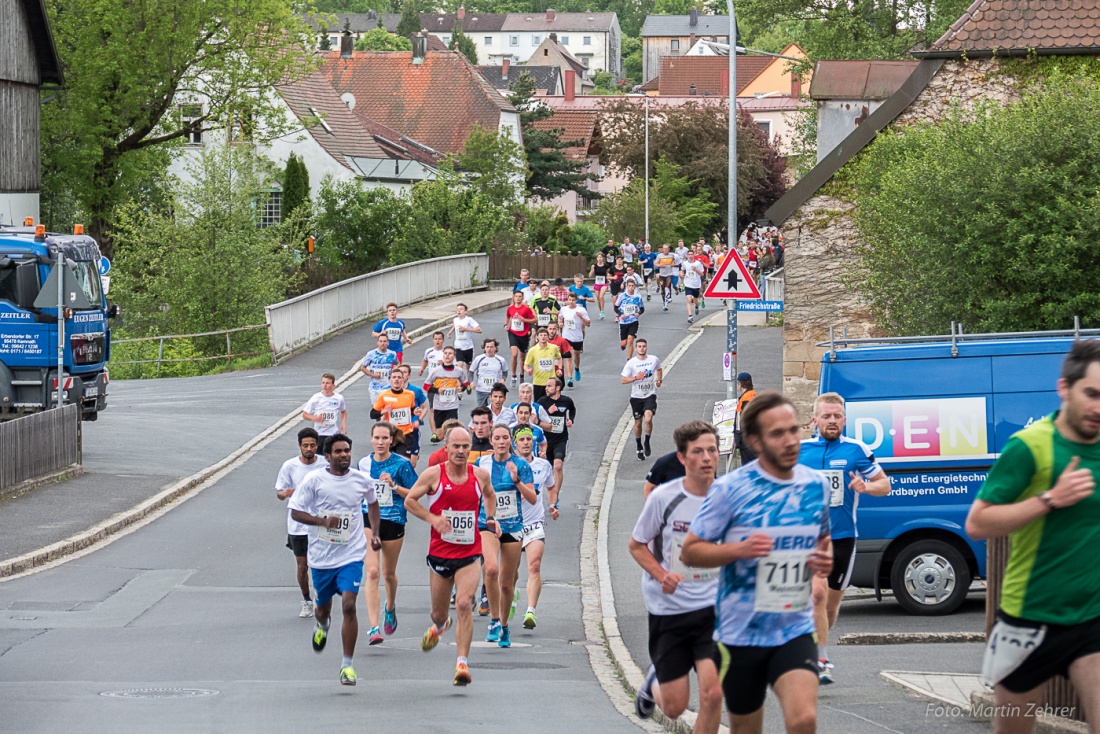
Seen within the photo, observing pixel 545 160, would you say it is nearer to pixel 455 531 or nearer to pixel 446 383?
pixel 446 383

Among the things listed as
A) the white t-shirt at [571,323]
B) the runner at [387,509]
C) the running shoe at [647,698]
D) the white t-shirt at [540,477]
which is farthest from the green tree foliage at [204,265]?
the running shoe at [647,698]

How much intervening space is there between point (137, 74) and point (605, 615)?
39544 millimetres

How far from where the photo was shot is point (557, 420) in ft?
63.9

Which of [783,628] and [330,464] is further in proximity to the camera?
[330,464]

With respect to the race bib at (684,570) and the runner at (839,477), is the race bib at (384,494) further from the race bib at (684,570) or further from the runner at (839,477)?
the race bib at (684,570)

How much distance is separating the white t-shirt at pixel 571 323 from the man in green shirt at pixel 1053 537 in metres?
25.0

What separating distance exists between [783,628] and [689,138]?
73.6 meters

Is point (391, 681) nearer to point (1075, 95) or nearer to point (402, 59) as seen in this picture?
point (1075, 95)

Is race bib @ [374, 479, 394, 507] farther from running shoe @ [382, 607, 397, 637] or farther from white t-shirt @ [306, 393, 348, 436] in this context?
white t-shirt @ [306, 393, 348, 436]

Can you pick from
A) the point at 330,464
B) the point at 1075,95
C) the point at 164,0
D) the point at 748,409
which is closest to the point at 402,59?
the point at 164,0

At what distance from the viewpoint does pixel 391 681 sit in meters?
11.3

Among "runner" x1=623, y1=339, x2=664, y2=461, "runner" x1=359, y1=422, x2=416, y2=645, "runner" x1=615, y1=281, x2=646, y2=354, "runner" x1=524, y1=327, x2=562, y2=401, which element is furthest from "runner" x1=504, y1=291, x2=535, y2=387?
"runner" x1=359, y1=422, x2=416, y2=645

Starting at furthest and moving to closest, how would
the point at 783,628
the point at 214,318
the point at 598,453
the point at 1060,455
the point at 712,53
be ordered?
the point at 712,53, the point at 214,318, the point at 598,453, the point at 783,628, the point at 1060,455

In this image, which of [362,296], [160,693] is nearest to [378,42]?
[362,296]
